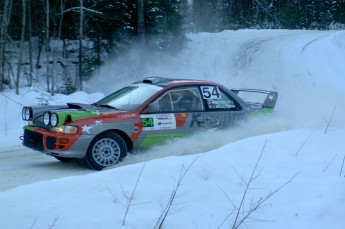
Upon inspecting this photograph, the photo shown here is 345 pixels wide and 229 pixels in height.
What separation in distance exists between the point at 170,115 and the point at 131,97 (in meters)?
0.76

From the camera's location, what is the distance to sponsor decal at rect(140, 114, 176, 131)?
24.2 ft

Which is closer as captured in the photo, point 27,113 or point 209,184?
point 209,184

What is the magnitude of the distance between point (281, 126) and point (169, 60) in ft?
39.6

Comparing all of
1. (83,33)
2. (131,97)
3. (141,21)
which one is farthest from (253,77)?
(131,97)

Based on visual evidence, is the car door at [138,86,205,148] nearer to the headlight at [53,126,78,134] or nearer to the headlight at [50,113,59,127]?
the headlight at [53,126,78,134]

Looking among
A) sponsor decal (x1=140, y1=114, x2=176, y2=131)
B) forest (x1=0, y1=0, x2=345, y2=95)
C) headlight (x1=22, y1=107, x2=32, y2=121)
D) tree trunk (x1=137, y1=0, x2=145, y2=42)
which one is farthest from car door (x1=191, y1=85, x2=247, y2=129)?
tree trunk (x1=137, y1=0, x2=145, y2=42)

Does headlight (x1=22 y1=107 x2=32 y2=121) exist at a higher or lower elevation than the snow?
higher

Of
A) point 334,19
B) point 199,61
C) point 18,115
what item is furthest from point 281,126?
point 334,19

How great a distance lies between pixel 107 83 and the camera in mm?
18859

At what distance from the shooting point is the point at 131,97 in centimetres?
785

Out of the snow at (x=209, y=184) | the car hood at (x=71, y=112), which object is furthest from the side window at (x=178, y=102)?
the car hood at (x=71, y=112)

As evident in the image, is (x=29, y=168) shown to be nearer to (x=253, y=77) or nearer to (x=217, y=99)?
(x=217, y=99)

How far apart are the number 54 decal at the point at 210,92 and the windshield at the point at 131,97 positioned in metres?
0.82

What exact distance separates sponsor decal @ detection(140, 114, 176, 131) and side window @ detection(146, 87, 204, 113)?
10 cm
